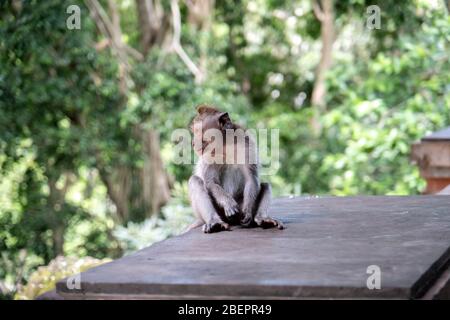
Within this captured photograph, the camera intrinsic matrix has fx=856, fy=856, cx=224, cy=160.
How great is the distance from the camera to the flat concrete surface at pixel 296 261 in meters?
2.40

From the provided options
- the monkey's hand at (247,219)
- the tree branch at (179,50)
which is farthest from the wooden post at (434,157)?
the tree branch at (179,50)

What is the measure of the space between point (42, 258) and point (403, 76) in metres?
4.59

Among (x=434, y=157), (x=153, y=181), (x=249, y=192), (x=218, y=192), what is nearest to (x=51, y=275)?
(x=218, y=192)

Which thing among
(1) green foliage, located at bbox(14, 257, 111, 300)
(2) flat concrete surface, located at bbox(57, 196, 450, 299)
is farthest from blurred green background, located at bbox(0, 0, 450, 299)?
(2) flat concrete surface, located at bbox(57, 196, 450, 299)

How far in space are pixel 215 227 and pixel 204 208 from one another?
21cm

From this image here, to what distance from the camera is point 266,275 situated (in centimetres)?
255

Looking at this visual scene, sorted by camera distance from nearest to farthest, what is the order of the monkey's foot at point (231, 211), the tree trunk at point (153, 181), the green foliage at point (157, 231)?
the monkey's foot at point (231, 211)
the green foliage at point (157, 231)
the tree trunk at point (153, 181)

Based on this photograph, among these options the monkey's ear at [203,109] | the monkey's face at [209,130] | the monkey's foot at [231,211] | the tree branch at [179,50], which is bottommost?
the monkey's foot at [231,211]

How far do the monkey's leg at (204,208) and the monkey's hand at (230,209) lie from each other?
0.06 m

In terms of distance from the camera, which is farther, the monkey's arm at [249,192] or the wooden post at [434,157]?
the wooden post at [434,157]

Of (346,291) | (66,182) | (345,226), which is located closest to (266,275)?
(346,291)

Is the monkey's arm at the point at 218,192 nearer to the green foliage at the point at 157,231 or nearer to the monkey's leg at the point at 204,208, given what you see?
the monkey's leg at the point at 204,208

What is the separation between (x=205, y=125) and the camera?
398cm

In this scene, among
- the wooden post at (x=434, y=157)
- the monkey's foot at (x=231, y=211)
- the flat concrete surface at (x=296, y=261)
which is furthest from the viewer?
the wooden post at (x=434, y=157)
